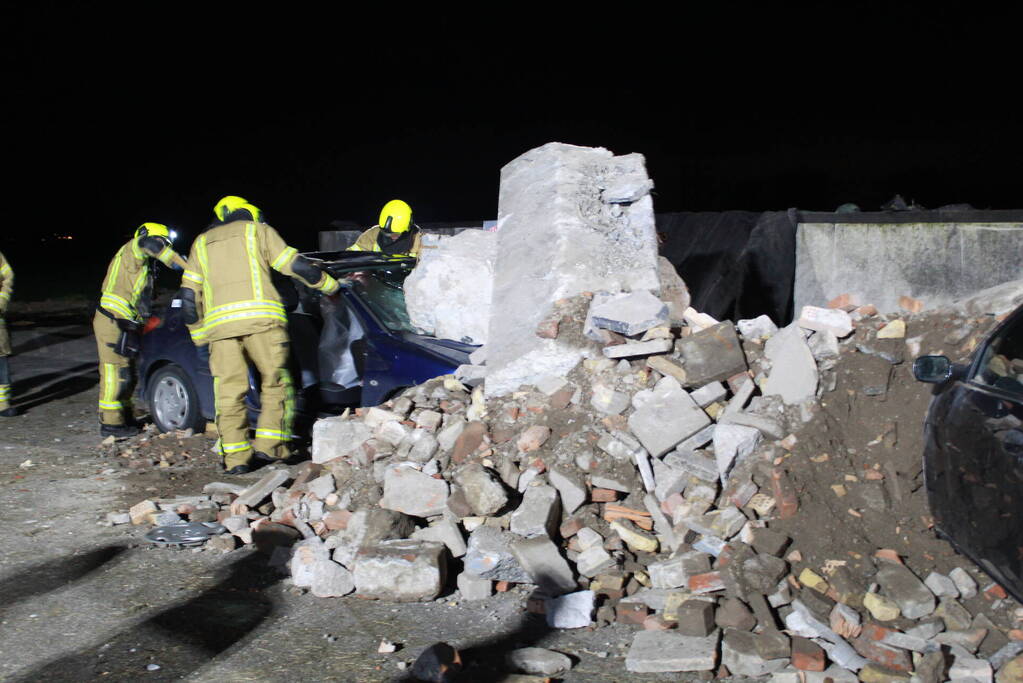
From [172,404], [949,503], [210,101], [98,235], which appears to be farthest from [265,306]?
[98,235]

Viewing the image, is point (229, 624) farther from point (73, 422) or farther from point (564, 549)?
point (73, 422)

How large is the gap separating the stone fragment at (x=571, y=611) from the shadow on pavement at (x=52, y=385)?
648 centimetres

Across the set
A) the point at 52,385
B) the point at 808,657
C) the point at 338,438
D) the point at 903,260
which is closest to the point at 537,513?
the point at 808,657

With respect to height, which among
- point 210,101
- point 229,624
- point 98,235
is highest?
point 210,101

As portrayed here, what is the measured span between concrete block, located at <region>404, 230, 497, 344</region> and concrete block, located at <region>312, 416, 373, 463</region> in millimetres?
1184

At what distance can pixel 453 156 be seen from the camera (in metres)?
25.5

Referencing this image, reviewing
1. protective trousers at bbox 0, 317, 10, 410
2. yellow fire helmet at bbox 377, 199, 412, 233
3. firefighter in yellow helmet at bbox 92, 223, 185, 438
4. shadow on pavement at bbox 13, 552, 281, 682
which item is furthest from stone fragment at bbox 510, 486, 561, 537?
protective trousers at bbox 0, 317, 10, 410

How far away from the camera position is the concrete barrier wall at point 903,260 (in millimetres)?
7434

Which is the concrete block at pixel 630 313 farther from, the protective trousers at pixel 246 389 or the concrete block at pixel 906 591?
the protective trousers at pixel 246 389

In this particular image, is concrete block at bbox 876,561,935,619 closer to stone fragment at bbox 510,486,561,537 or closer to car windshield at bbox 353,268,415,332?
stone fragment at bbox 510,486,561,537

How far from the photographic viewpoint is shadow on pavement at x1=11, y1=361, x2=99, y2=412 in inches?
340

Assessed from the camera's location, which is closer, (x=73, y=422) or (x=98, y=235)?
(x=73, y=422)

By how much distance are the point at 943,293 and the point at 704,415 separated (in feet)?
14.6

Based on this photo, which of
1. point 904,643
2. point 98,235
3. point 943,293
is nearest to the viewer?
point 904,643
